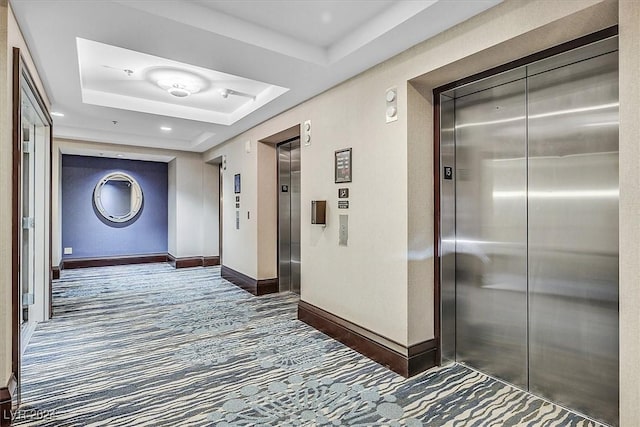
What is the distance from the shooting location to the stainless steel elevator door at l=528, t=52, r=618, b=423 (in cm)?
234

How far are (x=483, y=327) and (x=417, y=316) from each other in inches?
21.8

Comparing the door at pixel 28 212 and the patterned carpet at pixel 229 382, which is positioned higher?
the door at pixel 28 212

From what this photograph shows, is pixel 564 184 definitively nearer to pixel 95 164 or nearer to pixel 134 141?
pixel 134 141

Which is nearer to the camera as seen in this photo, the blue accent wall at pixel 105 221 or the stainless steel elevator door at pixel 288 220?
the stainless steel elevator door at pixel 288 220

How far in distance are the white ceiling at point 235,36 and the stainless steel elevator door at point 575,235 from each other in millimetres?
849

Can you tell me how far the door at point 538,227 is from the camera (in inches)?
93.0

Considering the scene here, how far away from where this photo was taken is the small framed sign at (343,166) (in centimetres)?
366

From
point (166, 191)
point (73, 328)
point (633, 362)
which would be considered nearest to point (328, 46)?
point (633, 362)

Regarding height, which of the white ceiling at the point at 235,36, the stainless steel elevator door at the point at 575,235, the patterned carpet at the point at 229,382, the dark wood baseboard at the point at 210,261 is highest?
the white ceiling at the point at 235,36

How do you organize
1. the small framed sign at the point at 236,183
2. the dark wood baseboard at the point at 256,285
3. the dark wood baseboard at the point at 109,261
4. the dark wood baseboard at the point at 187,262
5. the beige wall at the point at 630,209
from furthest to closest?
the dark wood baseboard at the point at 187,262, the dark wood baseboard at the point at 109,261, the small framed sign at the point at 236,183, the dark wood baseboard at the point at 256,285, the beige wall at the point at 630,209

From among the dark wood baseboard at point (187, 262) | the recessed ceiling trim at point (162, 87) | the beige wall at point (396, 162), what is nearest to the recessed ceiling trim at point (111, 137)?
the recessed ceiling trim at point (162, 87)

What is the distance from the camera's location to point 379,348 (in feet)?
10.7

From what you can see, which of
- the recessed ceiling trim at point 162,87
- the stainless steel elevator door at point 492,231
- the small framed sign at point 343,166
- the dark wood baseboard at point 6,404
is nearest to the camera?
the dark wood baseboard at point 6,404

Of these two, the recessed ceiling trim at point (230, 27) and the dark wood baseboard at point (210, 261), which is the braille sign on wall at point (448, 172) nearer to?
the recessed ceiling trim at point (230, 27)
